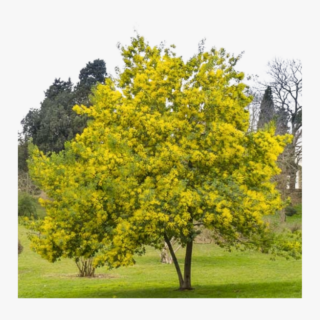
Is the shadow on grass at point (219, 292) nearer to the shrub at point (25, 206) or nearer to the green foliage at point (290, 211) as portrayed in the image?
the shrub at point (25, 206)

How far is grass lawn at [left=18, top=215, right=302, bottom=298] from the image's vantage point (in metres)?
13.0

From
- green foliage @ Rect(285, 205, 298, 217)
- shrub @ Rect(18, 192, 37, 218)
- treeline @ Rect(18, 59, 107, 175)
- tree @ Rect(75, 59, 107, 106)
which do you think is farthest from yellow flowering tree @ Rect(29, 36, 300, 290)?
tree @ Rect(75, 59, 107, 106)

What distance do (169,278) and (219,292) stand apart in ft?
16.8

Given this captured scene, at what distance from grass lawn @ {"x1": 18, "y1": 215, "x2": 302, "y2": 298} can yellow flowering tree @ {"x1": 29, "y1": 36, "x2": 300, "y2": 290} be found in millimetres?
1519

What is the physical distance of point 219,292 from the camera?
12914 mm

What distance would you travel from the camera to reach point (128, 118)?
38.2 ft

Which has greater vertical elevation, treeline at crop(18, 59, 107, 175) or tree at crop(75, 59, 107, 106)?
tree at crop(75, 59, 107, 106)

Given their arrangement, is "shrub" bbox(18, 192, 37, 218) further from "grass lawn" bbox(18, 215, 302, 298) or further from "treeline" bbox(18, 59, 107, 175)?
"treeline" bbox(18, 59, 107, 175)

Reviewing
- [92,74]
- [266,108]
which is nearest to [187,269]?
[266,108]

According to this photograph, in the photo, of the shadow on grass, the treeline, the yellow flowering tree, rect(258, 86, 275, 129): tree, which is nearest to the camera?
the yellow flowering tree

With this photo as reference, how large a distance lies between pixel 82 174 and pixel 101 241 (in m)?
1.48

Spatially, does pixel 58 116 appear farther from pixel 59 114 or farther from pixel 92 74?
pixel 92 74

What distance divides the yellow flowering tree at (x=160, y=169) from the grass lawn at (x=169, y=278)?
4.98 feet

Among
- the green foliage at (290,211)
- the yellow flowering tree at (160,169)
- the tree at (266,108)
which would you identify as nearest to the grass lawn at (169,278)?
the yellow flowering tree at (160,169)
